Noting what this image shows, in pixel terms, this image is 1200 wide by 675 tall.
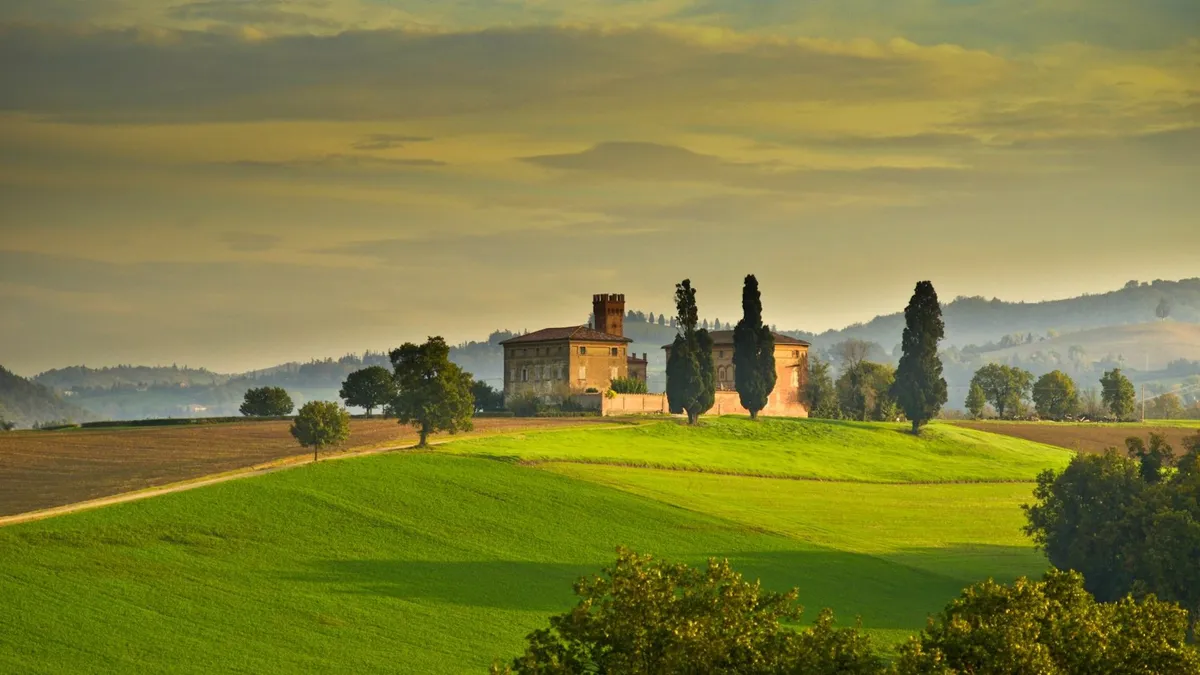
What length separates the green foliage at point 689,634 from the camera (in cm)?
3316

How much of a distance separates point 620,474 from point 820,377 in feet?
296

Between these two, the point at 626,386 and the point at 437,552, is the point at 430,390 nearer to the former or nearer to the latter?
the point at 437,552

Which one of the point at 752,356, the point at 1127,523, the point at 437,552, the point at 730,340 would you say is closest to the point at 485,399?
the point at 752,356

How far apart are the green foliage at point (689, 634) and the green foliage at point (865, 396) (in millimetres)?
126953

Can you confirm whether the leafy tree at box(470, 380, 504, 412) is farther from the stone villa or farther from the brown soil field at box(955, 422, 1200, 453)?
the brown soil field at box(955, 422, 1200, 453)

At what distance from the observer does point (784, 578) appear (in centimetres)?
7269

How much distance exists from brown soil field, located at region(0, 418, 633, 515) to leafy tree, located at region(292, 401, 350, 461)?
2.36 metres

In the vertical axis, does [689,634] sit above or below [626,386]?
below

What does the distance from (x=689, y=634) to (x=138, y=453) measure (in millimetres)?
70468

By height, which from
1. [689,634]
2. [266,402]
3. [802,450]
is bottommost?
[689,634]

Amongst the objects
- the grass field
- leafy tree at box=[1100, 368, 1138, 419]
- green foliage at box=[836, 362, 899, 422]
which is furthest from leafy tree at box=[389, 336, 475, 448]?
leafy tree at box=[1100, 368, 1138, 419]

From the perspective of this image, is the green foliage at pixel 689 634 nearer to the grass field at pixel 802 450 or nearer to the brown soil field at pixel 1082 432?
the grass field at pixel 802 450

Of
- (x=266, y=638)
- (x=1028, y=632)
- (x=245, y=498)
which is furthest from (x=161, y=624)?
(x=1028, y=632)

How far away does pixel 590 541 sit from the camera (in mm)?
77125
